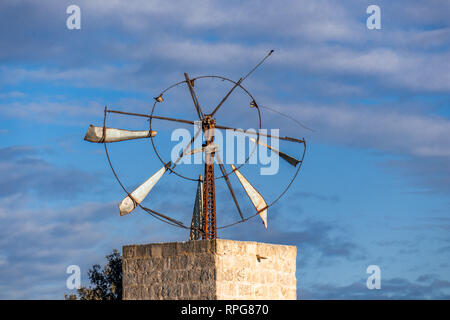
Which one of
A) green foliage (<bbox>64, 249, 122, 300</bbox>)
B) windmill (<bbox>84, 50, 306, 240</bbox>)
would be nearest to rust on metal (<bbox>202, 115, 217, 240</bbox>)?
windmill (<bbox>84, 50, 306, 240</bbox>)

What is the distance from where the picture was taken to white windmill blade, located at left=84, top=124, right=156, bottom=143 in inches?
821

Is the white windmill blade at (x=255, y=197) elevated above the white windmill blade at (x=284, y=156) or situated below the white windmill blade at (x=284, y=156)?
below

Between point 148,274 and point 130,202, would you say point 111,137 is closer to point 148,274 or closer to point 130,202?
point 130,202

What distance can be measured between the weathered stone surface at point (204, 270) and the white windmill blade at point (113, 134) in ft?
8.41

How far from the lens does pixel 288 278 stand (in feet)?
71.6

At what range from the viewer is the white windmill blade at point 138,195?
20900mm

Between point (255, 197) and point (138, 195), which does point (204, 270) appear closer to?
point (138, 195)

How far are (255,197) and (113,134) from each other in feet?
12.2

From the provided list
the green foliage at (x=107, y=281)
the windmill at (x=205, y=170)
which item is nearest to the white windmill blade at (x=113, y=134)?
the windmill at (x=205, y=170)

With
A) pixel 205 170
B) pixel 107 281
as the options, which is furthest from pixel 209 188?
pixel 107 281

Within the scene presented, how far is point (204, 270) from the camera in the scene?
2000 cm

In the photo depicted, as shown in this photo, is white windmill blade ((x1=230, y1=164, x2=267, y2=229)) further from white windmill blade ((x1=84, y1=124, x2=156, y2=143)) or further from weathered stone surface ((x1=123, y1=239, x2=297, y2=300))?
white windmill blade ((x1=84, y1=124, x2=156, y2=143))

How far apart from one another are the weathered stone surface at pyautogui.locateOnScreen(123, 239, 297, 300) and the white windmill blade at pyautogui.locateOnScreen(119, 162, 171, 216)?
3.09ft

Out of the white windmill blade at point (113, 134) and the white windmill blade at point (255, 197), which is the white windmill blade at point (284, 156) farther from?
the white windmill blade at point (113, 134)
